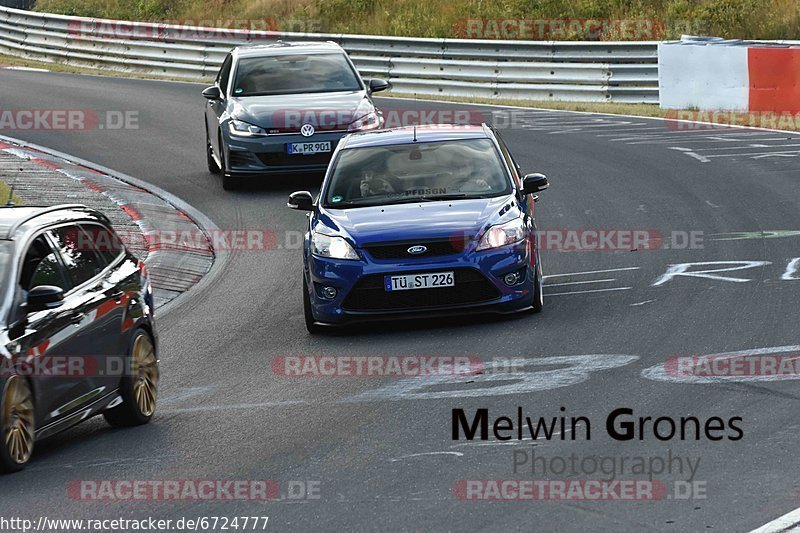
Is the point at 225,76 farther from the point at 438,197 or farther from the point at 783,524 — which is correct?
the point at 783,524

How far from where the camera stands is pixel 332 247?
12.1m

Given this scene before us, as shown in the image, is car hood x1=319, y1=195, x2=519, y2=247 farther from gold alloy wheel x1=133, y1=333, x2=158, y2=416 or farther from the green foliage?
the green foliage

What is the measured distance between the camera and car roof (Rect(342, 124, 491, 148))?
13594 millimetres

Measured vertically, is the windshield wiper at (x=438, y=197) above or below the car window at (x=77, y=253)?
below

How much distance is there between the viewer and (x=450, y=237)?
39.0 feet

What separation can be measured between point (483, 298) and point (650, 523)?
17.5 feet

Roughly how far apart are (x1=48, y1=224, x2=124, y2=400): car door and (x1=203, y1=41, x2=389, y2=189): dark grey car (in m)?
9.68

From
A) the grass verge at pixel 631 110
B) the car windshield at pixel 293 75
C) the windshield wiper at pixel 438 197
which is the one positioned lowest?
the grass verge at pixel 631 110

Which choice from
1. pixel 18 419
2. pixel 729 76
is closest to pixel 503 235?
pixel 18 419

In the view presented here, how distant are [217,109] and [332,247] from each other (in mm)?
9055

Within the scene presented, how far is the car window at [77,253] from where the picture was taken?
9.37 meters

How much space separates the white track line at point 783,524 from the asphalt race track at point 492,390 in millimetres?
65

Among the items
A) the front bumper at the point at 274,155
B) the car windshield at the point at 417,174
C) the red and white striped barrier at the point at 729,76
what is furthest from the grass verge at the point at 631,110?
the car windshield at the point at 417,174

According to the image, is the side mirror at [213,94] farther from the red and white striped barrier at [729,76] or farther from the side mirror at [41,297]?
the side mirror at [41,297]
